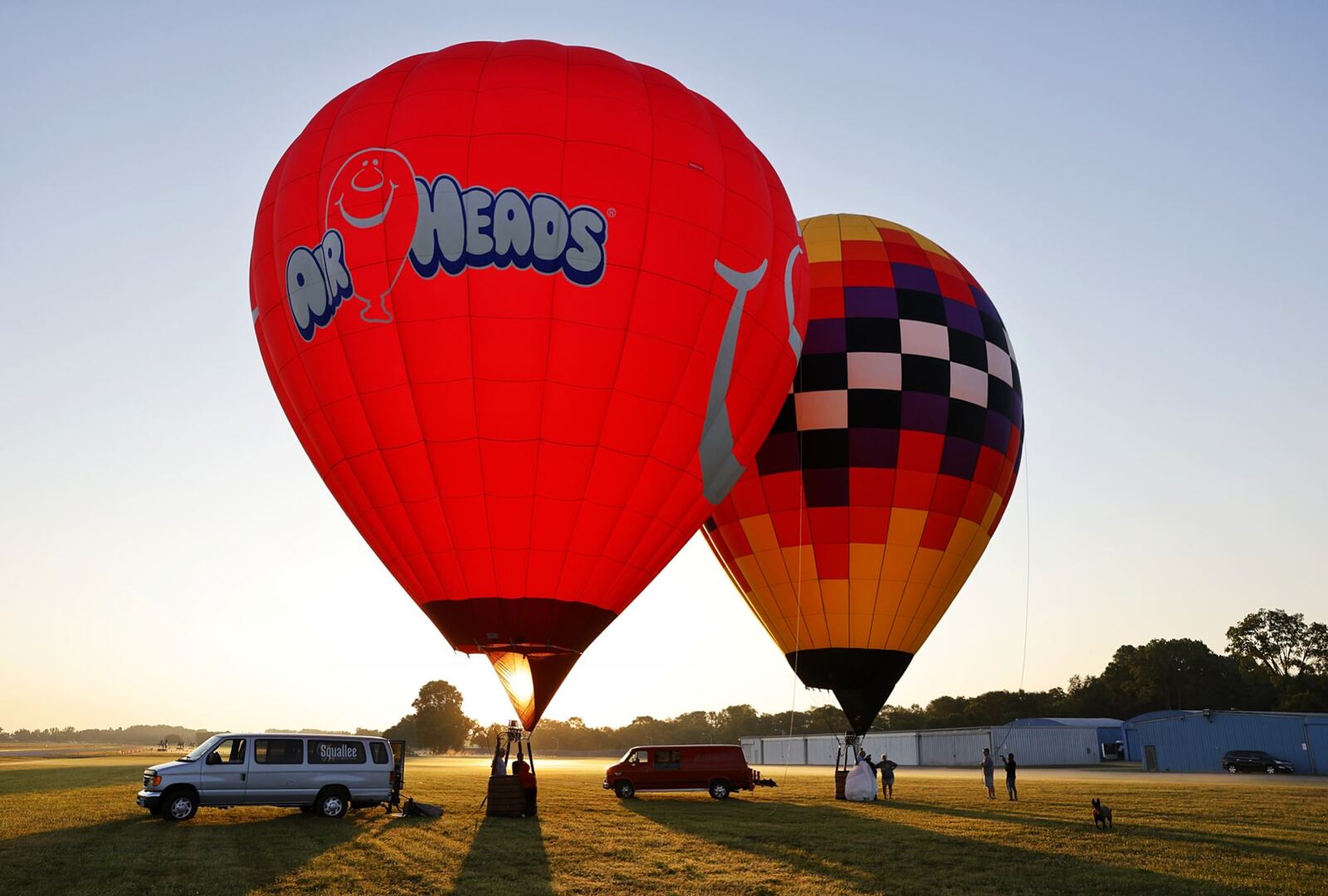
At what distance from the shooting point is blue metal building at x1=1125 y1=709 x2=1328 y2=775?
4119cm

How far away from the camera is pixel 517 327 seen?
14227mm

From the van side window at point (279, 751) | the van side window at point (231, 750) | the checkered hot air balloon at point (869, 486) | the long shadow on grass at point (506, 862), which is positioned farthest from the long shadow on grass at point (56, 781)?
the checkered hot air balloon at point (869, 486)

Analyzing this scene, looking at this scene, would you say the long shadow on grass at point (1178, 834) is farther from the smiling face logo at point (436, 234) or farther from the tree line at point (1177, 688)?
the tree line at point (1177, 688)

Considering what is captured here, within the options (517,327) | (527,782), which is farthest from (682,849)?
(517,327)

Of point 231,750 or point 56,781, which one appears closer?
point 231,750

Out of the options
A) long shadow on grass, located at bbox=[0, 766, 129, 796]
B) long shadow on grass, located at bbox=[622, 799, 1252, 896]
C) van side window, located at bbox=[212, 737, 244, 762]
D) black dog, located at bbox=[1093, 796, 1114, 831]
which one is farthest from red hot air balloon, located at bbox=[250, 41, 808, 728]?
long shadow on grass, located at bbox=[0, 766, 129, 796]

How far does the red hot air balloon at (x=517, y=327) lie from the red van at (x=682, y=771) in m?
9.55

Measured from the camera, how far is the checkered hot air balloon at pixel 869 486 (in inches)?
852

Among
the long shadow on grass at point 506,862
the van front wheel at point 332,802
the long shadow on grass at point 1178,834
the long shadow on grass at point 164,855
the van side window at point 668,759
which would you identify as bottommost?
the long shadow on grass at point 1178,834

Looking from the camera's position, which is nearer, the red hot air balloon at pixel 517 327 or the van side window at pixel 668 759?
the red hot air balloon at pixel 517 327

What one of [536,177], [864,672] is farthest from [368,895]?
[864,672]

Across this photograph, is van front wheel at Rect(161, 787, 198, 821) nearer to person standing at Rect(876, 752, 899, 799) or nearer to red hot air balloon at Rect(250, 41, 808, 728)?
red hot air balloon at Rect(250, 41, 808, 728)

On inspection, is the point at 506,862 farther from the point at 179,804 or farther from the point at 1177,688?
the point at 1177,688

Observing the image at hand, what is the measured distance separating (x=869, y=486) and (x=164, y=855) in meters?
14.7
